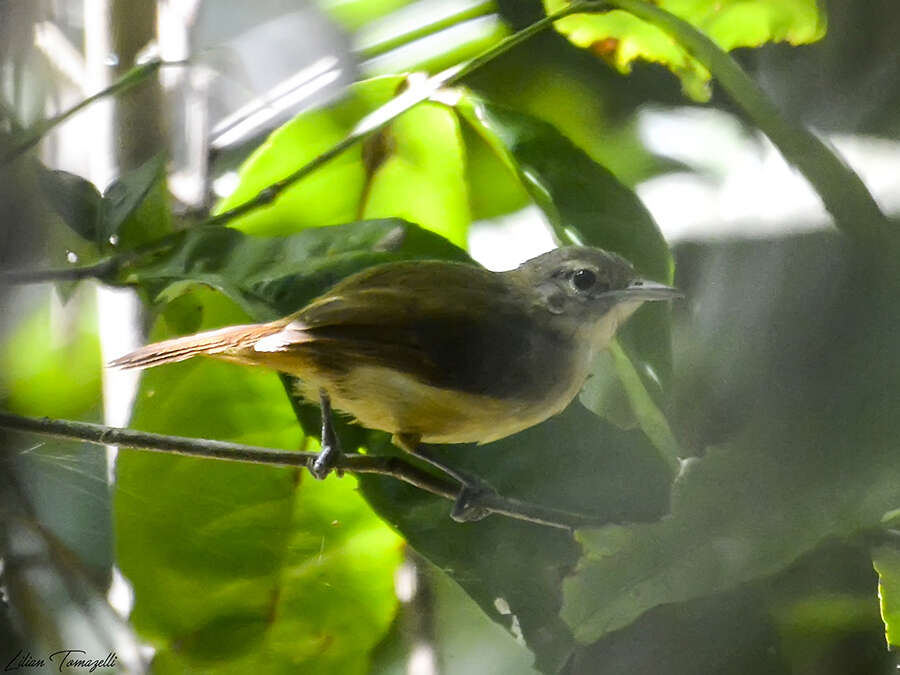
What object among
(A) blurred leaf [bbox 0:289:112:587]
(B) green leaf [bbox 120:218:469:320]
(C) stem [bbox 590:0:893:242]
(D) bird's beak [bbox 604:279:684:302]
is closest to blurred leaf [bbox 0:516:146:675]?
(A) blurred leaf [bbox 0:289:112:587]

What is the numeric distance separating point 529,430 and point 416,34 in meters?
0.32

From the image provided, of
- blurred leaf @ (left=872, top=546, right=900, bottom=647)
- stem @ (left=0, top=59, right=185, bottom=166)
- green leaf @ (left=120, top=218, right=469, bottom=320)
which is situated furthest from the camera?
stem @ (left=0, top=59, right=185, bottom=166)

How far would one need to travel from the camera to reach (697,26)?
0.65 metres

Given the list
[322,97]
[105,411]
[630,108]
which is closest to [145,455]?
[105,411]

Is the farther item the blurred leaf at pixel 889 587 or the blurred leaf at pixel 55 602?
the blurred leaf at pixel 55 602

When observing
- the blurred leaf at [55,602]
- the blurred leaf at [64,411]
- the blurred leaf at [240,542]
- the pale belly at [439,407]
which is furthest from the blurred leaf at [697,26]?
the blurred leaf at [55,602]

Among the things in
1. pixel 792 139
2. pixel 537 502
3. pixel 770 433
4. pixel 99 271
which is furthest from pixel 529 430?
pixel 99 271

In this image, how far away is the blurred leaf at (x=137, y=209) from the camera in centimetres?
72

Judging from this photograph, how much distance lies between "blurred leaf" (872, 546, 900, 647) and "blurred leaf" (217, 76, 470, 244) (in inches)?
14.8

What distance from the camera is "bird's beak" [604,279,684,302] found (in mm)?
609

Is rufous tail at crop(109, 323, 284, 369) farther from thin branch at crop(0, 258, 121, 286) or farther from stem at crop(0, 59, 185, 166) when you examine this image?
stem at crop(0, 59, 185, 166)

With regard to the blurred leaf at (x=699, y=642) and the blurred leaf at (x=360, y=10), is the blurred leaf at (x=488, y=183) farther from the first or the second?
the blurred leaf at (x=699, y=642)

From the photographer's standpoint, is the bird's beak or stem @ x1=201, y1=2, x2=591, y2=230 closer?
the bird's beak

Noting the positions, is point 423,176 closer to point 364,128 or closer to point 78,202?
point 364,128
